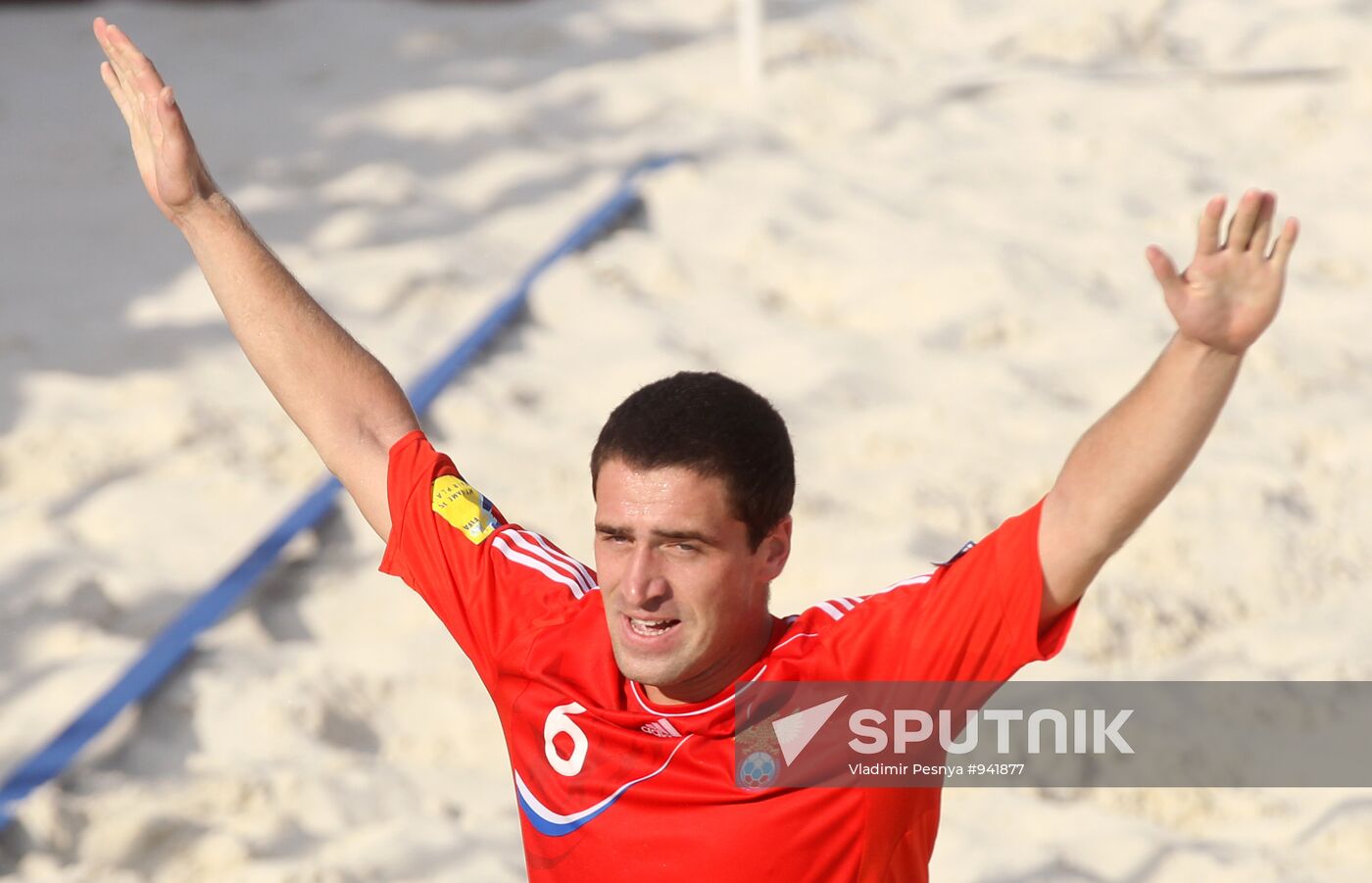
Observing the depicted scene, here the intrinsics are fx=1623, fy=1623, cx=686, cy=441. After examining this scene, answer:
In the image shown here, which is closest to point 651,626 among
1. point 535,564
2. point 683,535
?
point 683,535

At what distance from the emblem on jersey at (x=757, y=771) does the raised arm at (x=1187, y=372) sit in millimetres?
459

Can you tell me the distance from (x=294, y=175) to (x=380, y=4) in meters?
1.67

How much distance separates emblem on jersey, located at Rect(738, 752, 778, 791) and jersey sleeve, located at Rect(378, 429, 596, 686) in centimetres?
37

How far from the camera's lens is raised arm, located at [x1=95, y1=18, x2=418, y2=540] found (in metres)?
2.15

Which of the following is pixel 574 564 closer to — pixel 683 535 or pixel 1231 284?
pixel 683 535

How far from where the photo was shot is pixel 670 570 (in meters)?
1.84

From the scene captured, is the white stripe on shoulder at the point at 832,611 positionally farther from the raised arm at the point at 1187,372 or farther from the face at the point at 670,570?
the raised arm at the point at 1187,372

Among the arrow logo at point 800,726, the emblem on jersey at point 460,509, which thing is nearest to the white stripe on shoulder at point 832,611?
the arrow logo at point 800,726

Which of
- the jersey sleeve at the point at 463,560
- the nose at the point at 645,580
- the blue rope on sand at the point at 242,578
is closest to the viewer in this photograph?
the nose at the point at 645,580

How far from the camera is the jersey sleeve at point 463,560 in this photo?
2.11 m

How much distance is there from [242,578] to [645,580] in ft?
7.16

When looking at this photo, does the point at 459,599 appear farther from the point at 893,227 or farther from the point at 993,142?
the point at 993,142

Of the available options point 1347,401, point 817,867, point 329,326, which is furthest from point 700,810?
point 1347,401

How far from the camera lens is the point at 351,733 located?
11.1 ft
